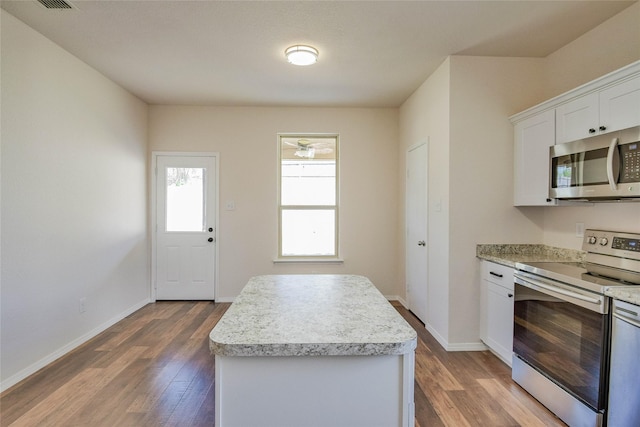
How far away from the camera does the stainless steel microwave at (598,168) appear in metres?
1.84

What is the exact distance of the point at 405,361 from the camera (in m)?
1.09

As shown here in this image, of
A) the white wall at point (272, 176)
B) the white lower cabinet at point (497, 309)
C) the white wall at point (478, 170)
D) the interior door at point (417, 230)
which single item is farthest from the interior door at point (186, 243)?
the white lower cabinet at point (497, 309)

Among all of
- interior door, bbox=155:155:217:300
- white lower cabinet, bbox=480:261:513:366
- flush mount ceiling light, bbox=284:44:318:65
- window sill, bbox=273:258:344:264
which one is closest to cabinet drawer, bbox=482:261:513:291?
white lower cabinet, bbox=480:261:513:366

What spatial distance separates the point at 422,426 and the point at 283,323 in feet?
4.26

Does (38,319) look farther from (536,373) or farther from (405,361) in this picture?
(536,373)

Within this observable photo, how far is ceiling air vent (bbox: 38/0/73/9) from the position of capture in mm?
2172

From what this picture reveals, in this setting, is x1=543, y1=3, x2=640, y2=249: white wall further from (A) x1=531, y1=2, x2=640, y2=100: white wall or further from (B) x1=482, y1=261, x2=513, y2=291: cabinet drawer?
(B) x1=482, y1=261, x2=513, y2=291: cabinet drawer

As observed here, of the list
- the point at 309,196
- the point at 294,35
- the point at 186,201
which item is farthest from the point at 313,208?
the point at 294,35

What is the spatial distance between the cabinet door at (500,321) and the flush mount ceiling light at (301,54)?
8.24 ft

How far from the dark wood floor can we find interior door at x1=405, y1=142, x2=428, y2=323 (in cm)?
63

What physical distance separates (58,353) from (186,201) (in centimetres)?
218

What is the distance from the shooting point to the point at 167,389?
227 centimetres

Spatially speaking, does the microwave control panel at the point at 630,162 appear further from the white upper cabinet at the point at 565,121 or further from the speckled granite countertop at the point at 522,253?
the speckled granite countertop at the point at 522,253

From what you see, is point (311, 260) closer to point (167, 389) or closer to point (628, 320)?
point (167, 389)
